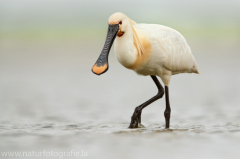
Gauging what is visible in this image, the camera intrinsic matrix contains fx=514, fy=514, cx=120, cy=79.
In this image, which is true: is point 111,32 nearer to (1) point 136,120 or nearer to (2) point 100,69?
(2) point 100,69

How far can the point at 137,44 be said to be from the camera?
8.91 metres

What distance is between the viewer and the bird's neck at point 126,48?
8.78m

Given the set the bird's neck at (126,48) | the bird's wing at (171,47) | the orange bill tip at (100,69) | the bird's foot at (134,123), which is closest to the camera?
the orange bill tip at (100,69)

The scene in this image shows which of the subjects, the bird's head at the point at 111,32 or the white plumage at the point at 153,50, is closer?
the bird's head at the point at 111,32

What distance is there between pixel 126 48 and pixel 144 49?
1.36 feet

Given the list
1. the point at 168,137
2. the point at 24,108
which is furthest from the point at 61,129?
the point at 24,108

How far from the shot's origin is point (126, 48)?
8.77 m

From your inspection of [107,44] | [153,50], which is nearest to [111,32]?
[107,44]

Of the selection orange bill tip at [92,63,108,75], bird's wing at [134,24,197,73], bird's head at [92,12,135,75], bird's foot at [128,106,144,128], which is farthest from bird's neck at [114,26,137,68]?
bird's foot at [128,106,144,128]

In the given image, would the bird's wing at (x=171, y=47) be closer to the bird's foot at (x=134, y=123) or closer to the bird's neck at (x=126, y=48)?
the bird's neck at (x=126, y=48)

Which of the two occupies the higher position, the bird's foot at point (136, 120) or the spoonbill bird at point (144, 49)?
Result: the spoonbill bird at point (144, 49)

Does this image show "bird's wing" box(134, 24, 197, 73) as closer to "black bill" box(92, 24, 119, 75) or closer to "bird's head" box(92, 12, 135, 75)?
"bird's head" box(92, 12, 135, 75)

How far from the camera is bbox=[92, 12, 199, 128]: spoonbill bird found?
8766 millimetres

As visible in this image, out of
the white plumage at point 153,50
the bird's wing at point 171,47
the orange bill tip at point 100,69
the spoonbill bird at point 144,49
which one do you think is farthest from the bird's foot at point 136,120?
the orange bill tip at point 100,69
